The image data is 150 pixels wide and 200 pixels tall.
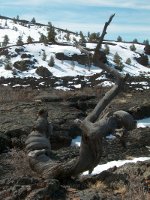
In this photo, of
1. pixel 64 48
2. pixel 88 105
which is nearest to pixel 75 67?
pixel 64 48

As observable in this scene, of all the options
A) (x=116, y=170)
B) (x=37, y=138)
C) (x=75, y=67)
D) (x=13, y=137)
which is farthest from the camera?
(x=75, y=67)

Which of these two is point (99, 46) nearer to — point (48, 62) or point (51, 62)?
point (51, 62)

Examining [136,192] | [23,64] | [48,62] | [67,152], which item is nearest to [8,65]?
[23,64]

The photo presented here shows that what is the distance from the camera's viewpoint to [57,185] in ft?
25.9

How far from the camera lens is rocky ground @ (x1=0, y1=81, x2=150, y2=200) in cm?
777

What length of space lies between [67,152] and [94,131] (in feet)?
27.8

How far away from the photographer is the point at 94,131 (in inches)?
339

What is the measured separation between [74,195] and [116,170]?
207 cm

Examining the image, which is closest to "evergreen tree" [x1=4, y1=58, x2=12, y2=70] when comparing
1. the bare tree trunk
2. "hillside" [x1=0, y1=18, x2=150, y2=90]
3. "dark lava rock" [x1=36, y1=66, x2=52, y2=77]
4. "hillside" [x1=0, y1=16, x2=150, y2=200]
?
"hillside" [x1=0, y1=18, x2=150, y2=90]

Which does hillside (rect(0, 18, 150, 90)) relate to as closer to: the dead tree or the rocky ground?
the rocky ground

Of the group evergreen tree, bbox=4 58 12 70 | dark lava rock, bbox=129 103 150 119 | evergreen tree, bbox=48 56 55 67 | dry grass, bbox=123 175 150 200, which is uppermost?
dry grass, bbox=123 175 150 200

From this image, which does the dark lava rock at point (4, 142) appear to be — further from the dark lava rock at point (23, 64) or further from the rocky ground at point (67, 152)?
the dark lava rock at point (23, 64)

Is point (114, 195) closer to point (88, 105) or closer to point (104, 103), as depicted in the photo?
point (104, 103)

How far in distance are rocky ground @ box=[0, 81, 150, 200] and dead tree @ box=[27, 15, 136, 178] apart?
0.70 feet
